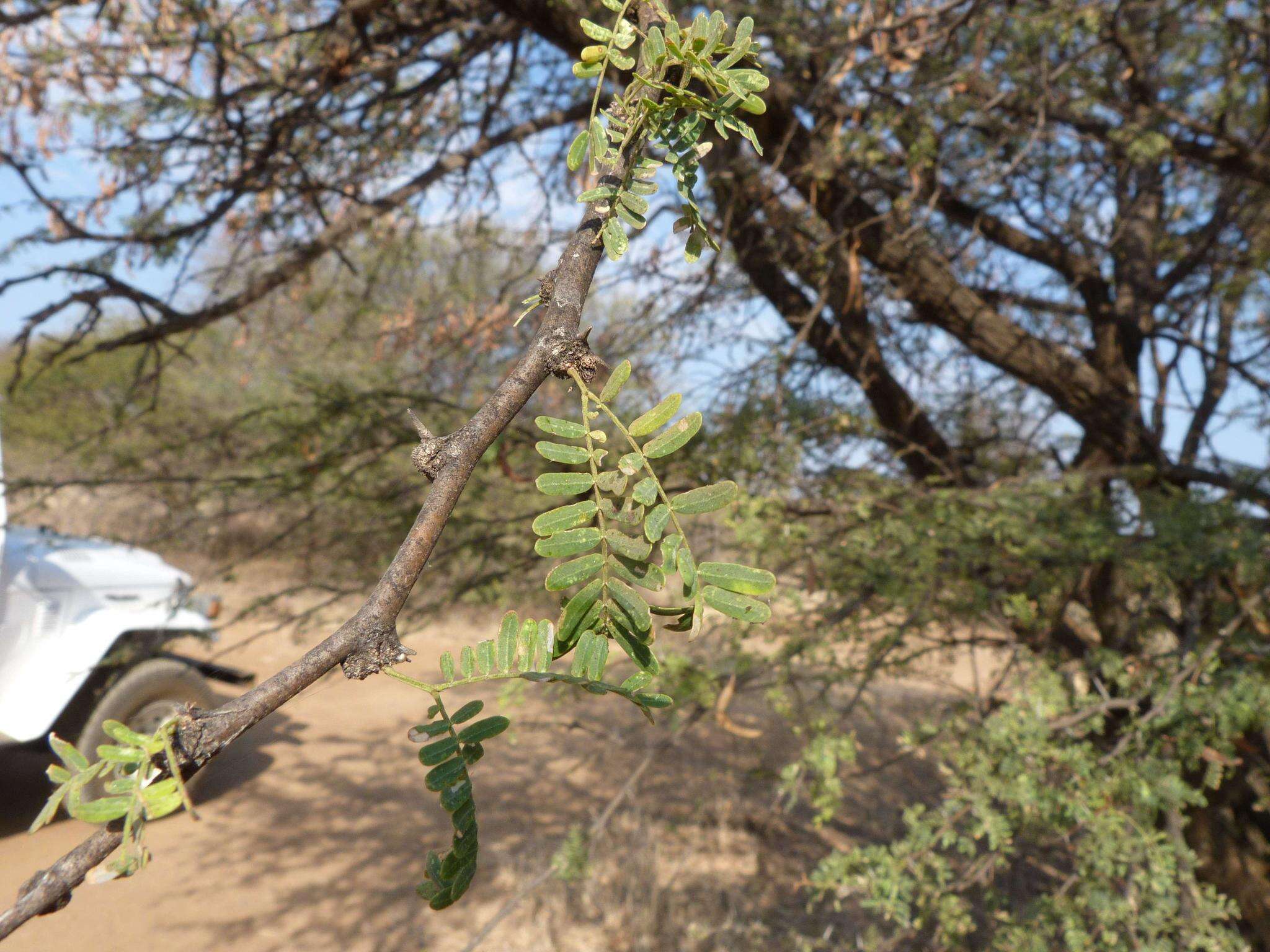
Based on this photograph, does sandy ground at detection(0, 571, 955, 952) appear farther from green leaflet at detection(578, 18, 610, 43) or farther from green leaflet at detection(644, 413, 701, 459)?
green leaflet at detection(578, 18, 610, 43)


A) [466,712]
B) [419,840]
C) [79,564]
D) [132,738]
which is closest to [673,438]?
[466,712]

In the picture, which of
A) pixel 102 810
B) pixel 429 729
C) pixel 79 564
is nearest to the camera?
pixel 102 810

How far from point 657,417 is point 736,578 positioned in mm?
155

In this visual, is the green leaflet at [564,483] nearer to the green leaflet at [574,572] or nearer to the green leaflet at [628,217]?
the green leaflet at [574,572]

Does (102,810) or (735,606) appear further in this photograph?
(735,606)

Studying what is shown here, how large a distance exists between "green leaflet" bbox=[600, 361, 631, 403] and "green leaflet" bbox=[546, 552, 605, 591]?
5.2 inches

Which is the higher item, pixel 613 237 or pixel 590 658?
pixel 613 237

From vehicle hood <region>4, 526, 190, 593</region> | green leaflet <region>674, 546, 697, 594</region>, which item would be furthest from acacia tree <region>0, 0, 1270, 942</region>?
green leaflet <region>674, 546, 697, 594</region>

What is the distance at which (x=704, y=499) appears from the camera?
0.67 metres

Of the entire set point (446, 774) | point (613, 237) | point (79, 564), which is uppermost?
point (613, 237)

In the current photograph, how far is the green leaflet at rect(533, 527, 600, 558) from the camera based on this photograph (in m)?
0.62

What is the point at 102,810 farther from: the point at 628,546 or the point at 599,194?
the point at 599,194

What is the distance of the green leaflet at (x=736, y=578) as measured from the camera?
645 mm

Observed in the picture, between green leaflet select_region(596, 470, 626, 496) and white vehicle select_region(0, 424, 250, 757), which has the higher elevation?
green leaflet select_region(596, 470, 626, 496)
